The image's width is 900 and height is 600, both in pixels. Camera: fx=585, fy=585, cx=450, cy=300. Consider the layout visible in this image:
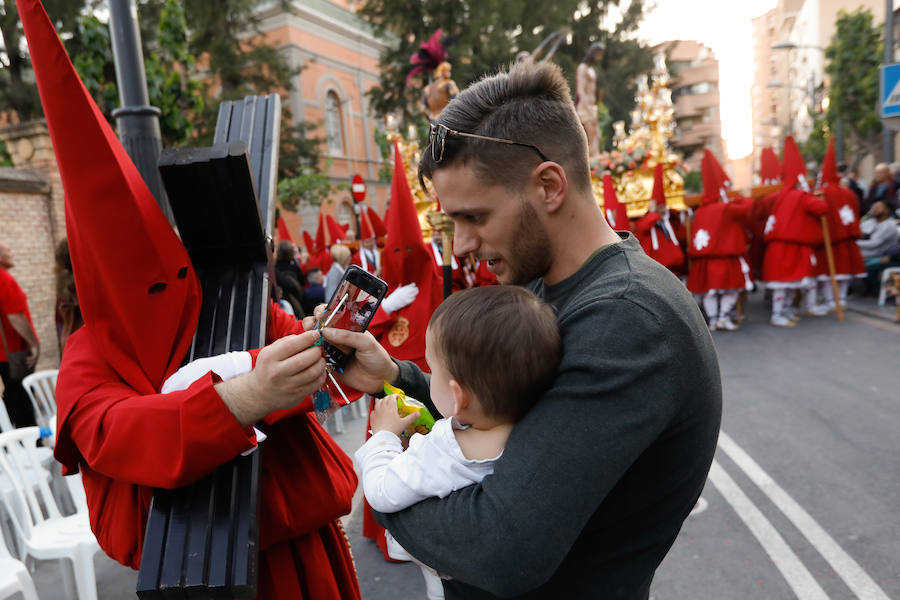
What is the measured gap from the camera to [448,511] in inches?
40.4

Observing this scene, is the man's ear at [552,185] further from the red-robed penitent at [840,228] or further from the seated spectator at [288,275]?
the red-robed penitent at [840,228]

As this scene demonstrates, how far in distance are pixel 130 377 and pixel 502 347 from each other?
1.00 meters

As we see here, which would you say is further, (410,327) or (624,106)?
(624,106)

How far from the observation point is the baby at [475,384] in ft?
3.47

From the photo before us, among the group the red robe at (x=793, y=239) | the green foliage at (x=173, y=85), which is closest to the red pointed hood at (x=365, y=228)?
the green foliage at (x=173, y=85)

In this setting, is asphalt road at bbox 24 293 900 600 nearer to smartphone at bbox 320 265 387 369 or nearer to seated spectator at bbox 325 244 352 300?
smartphone at bbox 320 265 387 369

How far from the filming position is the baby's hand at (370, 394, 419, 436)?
4.38 feet

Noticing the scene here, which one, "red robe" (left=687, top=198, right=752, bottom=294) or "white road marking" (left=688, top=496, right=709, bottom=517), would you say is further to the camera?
"red robe" (left=687, top=198, right=752, bottom=294)

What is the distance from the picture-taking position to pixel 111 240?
4.48 ft

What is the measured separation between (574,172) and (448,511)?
0.76 meters

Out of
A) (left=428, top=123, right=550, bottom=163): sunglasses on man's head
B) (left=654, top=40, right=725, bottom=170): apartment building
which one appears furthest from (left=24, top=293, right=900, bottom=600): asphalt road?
(left=654, top=40, right=725, bottom=170): apartment building

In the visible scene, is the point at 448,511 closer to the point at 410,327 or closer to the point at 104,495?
the point at 104,495

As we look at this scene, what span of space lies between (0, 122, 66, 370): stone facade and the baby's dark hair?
9.58m

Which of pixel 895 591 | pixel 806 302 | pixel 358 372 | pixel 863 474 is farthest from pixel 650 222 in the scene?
pixel 358 372
